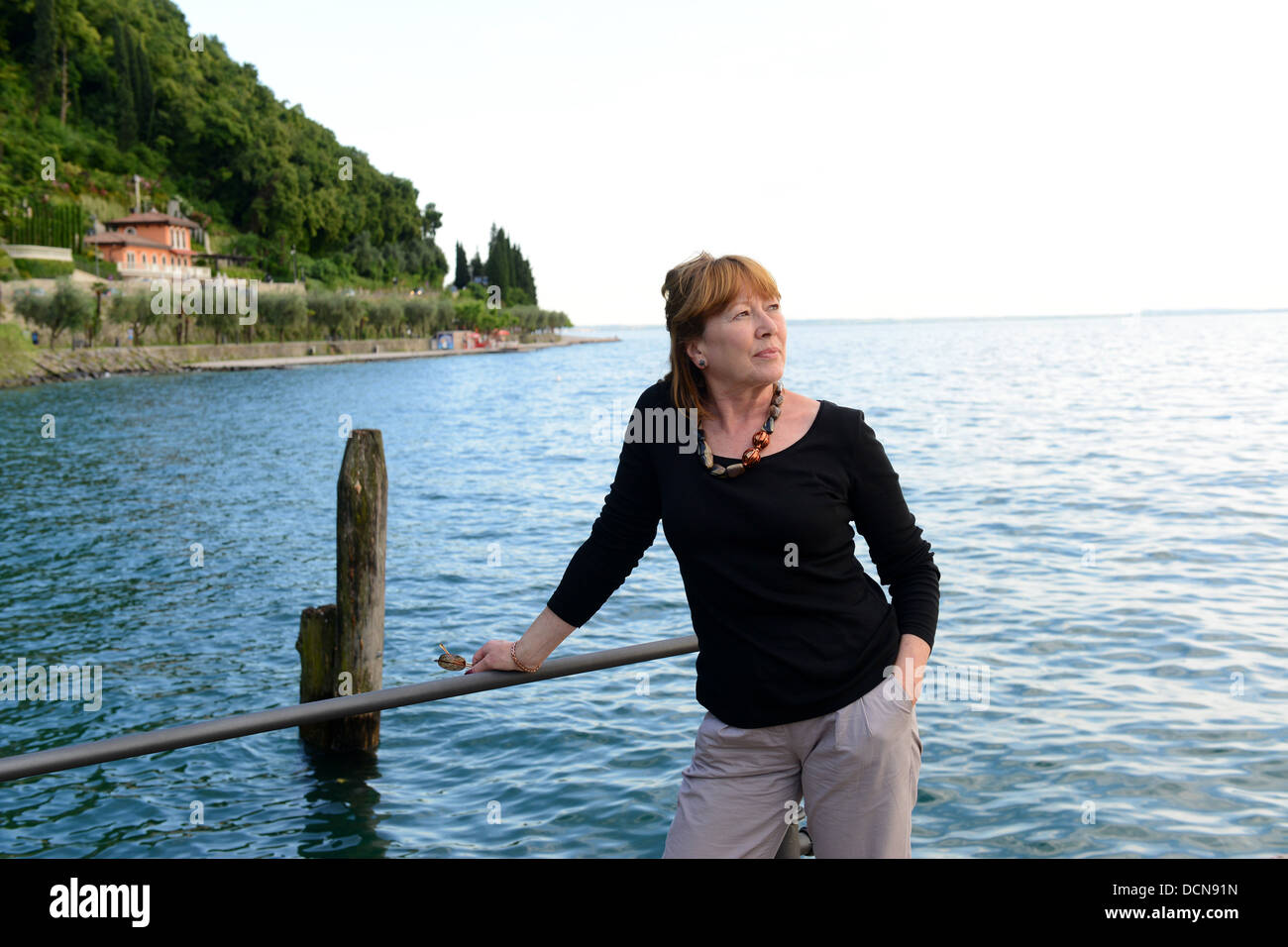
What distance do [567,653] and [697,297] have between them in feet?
38.7

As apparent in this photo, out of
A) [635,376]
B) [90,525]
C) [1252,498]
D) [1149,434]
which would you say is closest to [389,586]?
[90,525]

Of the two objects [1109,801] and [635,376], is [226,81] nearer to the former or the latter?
[635,376]

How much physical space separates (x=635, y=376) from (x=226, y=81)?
78.8m

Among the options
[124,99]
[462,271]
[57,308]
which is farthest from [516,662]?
→ [462,271]

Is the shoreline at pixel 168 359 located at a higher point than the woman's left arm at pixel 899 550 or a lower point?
higher

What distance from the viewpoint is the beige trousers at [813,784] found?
2908mm

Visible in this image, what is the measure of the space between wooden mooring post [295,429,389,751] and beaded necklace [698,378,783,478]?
541 centimetres

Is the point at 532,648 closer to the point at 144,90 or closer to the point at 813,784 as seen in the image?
the point at 813,784

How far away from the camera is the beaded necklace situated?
2.96 m

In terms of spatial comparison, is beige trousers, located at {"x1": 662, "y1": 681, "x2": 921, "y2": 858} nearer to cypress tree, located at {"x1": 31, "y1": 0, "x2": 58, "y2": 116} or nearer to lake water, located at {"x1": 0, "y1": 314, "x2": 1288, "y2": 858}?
lake water, located at {"x1": 0, "y1": 314, "x2": 1288, "y2": 858}

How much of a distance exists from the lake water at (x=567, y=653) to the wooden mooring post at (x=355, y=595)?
4.58ft

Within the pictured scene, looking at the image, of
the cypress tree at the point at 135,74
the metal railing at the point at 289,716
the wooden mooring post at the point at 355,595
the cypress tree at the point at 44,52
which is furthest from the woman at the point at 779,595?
the cypress tree at the point at 135,74

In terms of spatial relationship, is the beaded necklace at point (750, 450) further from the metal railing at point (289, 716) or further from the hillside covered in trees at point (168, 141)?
the hillside covered in trees at point (168, 141)

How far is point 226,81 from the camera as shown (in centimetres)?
14750
